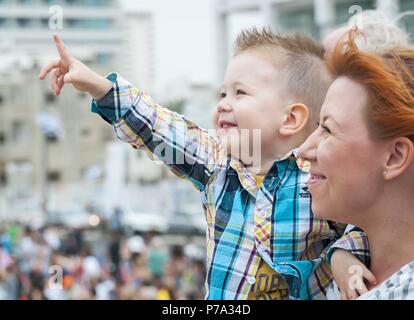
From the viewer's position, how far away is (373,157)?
0.82 m

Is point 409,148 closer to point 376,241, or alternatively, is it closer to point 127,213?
point 376,241

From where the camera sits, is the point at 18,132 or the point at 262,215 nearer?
the point at 262,215

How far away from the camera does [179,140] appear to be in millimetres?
1021

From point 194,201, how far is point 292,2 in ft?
15.1

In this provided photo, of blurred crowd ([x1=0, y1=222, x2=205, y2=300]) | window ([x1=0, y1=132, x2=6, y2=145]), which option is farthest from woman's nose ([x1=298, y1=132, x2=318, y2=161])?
window ([x1=0, y1=132, x2=6, y2=145])

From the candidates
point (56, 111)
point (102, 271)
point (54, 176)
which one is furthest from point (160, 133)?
point (54, 176)

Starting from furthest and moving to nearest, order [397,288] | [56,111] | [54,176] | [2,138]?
[54,176]
[2,138]
[56,111]
[397,288]

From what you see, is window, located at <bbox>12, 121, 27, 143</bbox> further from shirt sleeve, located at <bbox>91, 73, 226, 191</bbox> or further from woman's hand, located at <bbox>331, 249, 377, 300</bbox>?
woman's hand, located at <bbox>331, 249, 377, 300</bbox>

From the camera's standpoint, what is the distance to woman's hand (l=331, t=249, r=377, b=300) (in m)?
0.88

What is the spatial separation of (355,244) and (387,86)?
23 centimetres

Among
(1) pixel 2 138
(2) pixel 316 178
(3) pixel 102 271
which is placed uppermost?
(2) pixel 316 178

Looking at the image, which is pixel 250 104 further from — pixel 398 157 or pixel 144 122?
pixel 398 157
